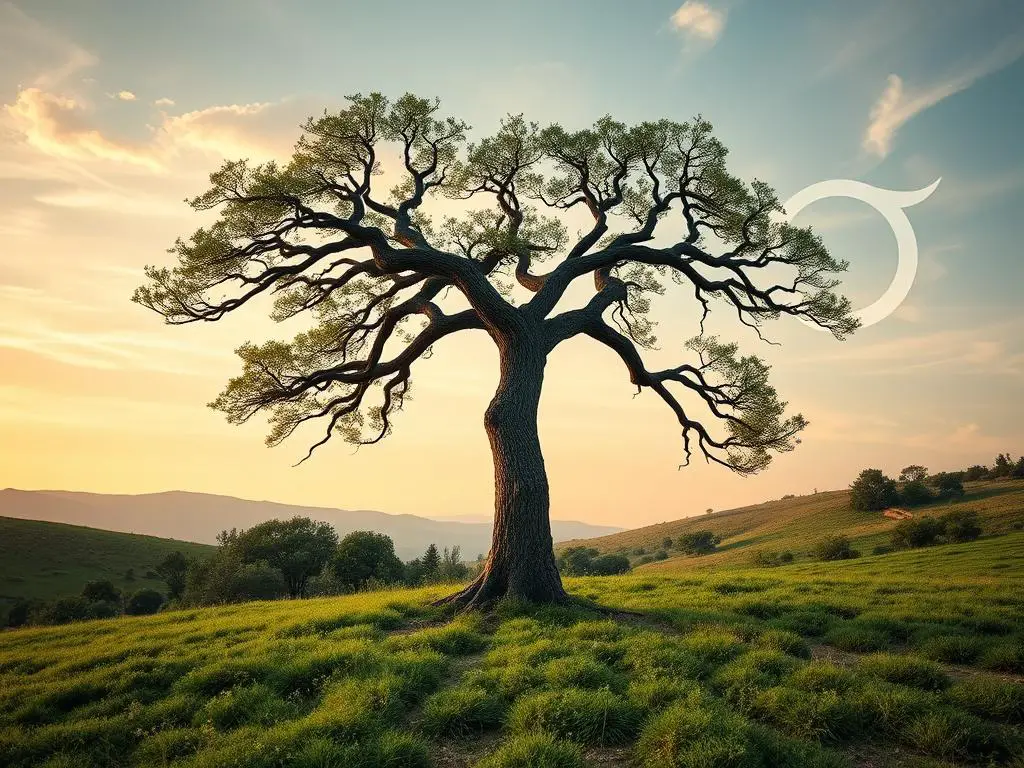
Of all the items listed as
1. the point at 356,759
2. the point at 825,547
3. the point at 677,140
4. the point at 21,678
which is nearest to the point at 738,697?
the point at 356,759

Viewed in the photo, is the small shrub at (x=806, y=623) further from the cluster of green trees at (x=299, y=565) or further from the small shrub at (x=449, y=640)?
the cluster of green trees at (x=299, y=565)

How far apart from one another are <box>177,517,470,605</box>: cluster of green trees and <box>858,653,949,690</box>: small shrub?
87.1 ft

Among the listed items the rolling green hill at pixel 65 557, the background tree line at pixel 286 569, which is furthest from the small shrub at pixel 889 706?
the rolling green hill at pixel 65 557

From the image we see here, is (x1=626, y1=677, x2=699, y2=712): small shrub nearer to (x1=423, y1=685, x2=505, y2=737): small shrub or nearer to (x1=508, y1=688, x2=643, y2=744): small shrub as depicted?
(x1=508, y1=688, x2=643, y2=744): small shrub

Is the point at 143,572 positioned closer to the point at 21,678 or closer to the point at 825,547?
the point at 21,678

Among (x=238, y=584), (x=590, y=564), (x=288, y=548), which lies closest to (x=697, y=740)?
(x=238, y=584)

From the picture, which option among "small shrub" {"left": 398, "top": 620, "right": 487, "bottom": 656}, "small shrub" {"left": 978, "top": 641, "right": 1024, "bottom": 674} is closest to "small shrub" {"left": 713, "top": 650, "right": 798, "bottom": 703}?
"small shrub" {"left": 978, "top": 641, "right": 1024, "bottom": 674}

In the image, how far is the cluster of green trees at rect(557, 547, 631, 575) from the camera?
4928 cm

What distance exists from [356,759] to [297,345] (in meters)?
11.4

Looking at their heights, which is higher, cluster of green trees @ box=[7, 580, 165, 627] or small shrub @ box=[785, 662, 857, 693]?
small shrub @ box=[785, 662, 857, 693]

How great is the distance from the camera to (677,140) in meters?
15.7

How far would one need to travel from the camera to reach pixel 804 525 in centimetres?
5834

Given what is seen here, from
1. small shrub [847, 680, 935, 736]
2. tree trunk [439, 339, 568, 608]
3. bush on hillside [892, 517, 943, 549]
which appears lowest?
bush on hillside [892, 517, 943, 549]

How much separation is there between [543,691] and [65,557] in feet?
297
